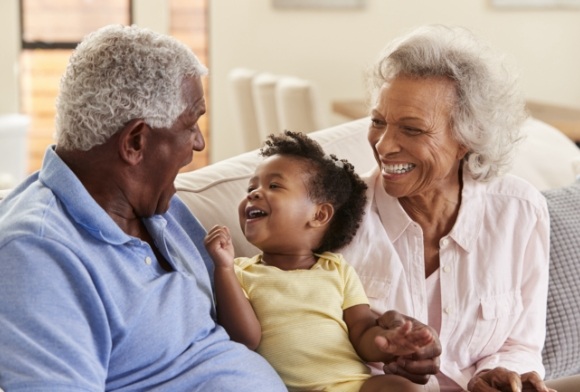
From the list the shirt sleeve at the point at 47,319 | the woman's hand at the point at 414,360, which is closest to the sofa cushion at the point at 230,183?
the woman's hand at the point at 414,360

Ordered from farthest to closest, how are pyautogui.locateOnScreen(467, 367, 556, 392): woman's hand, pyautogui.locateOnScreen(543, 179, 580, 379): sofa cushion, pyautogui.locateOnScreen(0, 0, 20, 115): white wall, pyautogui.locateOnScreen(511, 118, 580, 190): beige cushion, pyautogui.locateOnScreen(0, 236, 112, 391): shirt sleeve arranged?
pyautogui.locateOnScreen(0, 0, 20, 115): white wall < pyautogui.locateOnScreen(511, 118, 580, 190): beige cushion < pyautogui.locateOnScreen(543, 179, 580, 379): sofa cushion < pyautogui.locateOnScreen(467, 367, 556, 392): woman's hand < pyautogui.locateOnScreen(0, 236, 112, 391): shirt sleeve

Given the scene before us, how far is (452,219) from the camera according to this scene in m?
2.16

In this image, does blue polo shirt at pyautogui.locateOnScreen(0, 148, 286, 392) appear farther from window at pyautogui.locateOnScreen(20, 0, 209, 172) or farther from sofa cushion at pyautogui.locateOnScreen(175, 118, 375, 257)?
window at pyautogui.locateOnScreen(20, 0, 209, 172)

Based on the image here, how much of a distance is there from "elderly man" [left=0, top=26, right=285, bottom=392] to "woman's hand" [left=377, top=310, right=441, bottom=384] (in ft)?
0.85

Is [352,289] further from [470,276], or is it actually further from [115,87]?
[115,87]

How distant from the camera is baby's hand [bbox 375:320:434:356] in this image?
174 cm

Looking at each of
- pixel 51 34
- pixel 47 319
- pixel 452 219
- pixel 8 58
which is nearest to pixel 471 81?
pixel 452 219

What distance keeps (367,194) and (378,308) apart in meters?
0.26

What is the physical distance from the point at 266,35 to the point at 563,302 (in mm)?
4411

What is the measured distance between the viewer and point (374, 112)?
2129mm

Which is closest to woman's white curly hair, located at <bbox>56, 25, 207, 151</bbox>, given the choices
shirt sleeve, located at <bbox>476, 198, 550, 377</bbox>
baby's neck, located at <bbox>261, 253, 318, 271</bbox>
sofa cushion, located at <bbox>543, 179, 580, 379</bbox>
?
baby's neck, located at <bbox>261, 253, 318, 271</bbox>

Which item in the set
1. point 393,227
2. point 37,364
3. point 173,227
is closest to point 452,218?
point 393,227

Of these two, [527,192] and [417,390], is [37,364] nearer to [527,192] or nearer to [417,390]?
[417,390]

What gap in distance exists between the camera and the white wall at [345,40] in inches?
253
